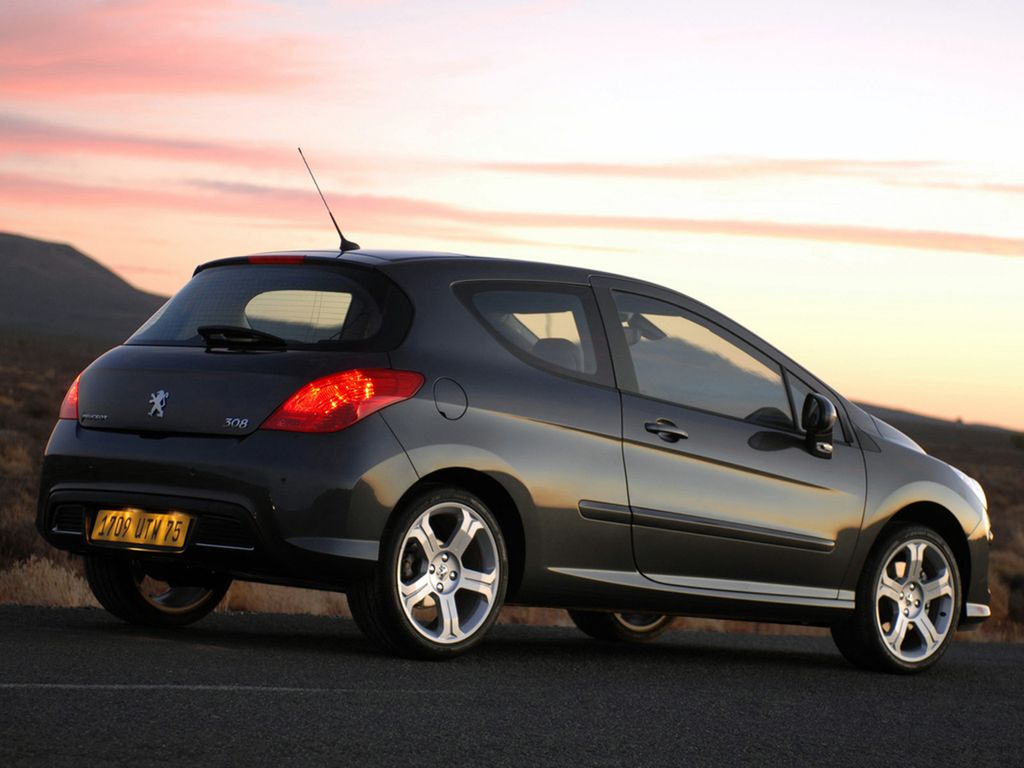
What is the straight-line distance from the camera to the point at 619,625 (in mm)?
9688

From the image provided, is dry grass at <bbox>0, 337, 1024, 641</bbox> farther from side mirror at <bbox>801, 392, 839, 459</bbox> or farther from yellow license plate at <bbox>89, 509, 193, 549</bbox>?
side mirror at <bbox>801, 392, 839, 459</bbox>

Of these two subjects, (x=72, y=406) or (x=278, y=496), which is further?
(x=72, y=406)

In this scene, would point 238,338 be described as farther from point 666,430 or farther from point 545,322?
point 666,430

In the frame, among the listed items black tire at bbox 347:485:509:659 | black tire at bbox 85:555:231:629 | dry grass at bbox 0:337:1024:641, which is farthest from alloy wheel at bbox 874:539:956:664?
dry grass at bbox 0:337:1024:641

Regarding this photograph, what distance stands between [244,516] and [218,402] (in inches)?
20.4

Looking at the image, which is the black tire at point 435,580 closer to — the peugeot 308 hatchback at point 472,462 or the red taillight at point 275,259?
the peugeot 308 hatchback at point 472,462

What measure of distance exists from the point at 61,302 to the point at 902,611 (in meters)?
172

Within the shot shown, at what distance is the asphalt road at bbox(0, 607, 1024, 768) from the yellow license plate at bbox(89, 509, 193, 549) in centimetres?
46

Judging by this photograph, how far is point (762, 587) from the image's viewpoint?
8.37 metres

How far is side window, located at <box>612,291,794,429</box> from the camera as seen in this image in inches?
320

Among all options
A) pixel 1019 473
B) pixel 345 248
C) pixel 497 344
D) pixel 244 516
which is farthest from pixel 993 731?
pixel 1019 473

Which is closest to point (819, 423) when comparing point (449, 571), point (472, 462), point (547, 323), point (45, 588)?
point (547, 323)

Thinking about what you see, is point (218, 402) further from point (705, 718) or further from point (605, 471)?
point (705, 718)

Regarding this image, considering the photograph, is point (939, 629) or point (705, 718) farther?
point (939, 629)
